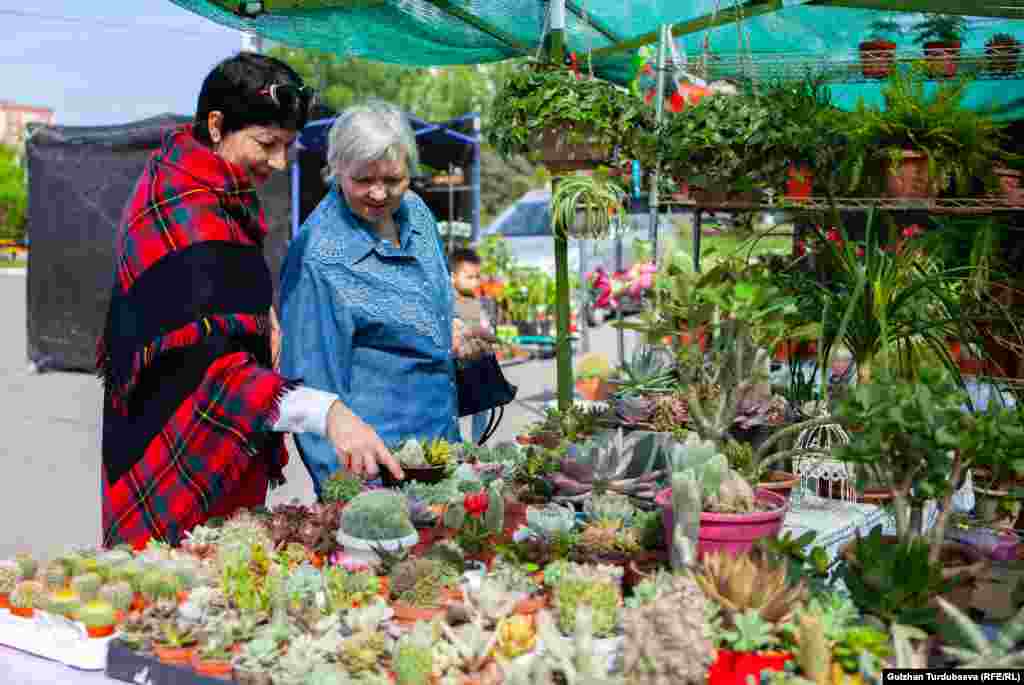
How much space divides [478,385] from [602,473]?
96 centimetres

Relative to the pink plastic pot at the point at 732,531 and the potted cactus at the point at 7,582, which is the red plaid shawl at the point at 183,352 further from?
the pink plastic pot at the point at 732,531

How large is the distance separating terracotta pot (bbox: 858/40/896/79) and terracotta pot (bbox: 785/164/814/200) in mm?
392

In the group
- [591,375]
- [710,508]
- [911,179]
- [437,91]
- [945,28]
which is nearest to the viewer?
[710,508]

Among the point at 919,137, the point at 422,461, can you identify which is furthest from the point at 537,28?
the point at 422,461

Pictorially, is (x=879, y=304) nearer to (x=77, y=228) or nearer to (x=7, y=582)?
(x=7, y=582)

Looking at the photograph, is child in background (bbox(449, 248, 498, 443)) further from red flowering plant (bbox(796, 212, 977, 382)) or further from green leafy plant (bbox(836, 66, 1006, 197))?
red flowering plant (bbox(796, 212, 977, 382))

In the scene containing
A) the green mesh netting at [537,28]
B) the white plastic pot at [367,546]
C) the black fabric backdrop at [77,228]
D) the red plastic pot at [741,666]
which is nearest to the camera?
the red plastic pot at [741,666]

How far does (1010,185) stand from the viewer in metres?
2.83

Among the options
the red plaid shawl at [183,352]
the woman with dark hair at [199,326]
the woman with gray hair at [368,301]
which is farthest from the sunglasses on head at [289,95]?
the woman with gray hair at [368,301]

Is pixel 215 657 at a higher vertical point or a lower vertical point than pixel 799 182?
lower

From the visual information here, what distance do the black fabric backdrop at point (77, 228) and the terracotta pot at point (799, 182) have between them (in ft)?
22.6

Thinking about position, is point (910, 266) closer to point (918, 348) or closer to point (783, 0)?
point (918, 348)

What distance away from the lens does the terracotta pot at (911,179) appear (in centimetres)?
257

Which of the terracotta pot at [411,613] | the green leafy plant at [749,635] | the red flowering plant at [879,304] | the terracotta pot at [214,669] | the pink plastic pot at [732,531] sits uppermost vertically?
the red flowering plant at [879,304]
